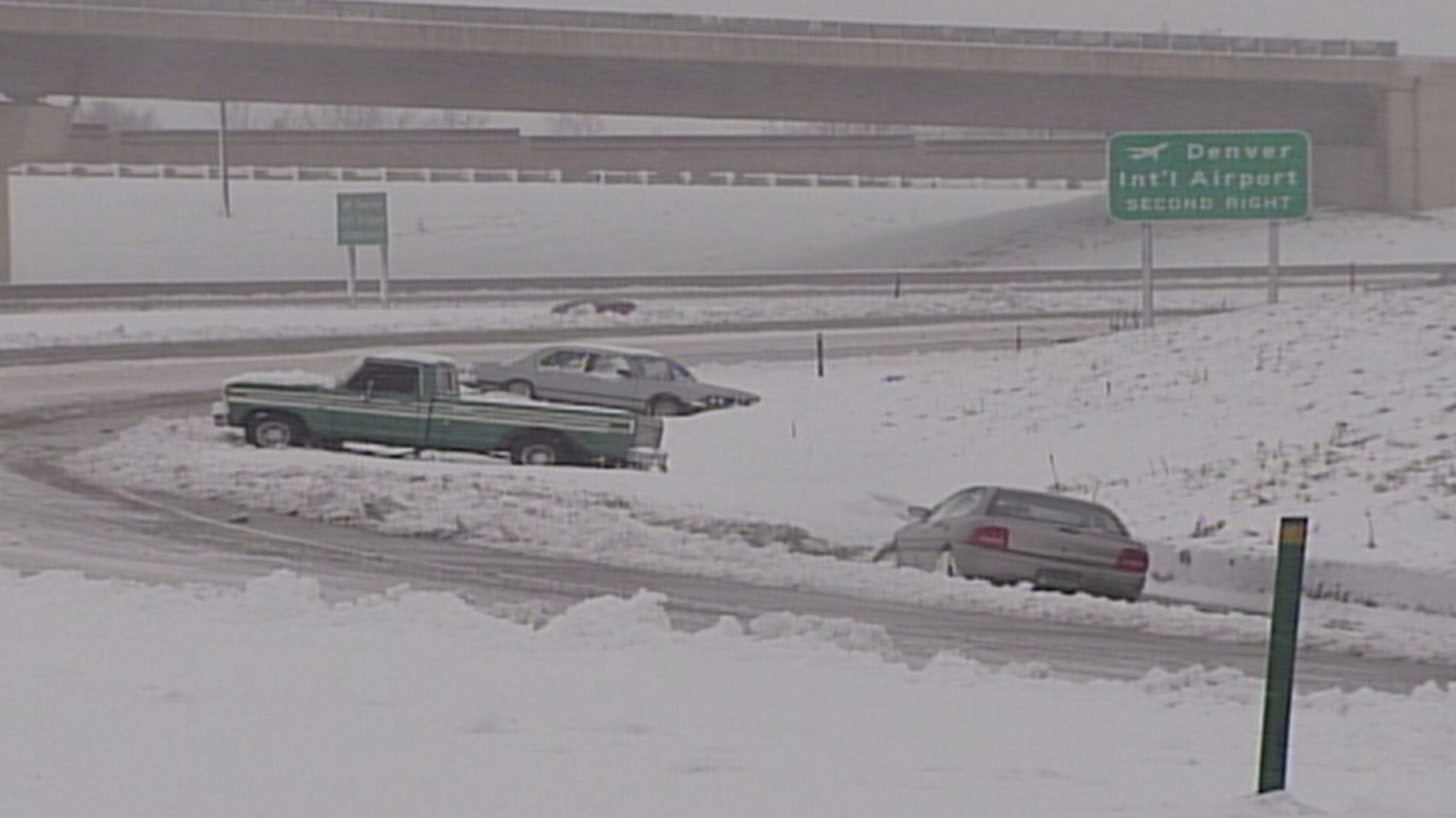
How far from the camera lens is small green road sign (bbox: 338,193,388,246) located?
2176 inches

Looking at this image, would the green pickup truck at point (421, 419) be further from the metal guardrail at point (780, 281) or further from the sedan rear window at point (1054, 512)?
the metal guardrail at point (780, 281)

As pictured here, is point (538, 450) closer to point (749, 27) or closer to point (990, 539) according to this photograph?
point (990, 539)

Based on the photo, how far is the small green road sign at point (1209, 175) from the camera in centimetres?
3634

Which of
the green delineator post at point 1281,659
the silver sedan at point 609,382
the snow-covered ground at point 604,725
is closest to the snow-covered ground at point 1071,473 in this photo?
the silver sedan at point 609,382

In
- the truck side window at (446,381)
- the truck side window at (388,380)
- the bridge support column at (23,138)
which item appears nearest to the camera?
the truck side window at (388,380)

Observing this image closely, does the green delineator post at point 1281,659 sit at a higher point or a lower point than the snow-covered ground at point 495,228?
lower

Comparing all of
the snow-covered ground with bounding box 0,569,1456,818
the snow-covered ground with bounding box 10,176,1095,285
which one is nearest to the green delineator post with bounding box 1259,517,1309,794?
the snow-covered ground with bounding box 0,569,1456,818

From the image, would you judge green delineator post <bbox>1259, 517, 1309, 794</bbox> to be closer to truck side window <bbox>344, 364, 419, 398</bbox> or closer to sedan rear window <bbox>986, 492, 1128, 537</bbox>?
sedan rear window <bbox>986, 492, 1128, 537</bbox>

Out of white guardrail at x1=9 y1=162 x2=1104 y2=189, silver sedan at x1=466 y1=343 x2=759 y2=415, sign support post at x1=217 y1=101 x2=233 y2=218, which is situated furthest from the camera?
Answer: white guardrail at x1=9 y1=162 x2=1104 y2=189

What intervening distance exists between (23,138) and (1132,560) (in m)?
55.3

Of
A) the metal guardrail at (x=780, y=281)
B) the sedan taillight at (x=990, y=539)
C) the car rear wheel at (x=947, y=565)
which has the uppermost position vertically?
the metal guardrail at (x=780, y=281)

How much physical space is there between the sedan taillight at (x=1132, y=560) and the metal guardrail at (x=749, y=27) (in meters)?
50.5

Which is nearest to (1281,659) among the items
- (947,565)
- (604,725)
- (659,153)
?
(604,725)

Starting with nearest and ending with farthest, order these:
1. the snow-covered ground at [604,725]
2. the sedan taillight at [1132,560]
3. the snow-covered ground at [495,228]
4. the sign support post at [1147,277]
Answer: the snow-covered ground at [604,725] → the sedan taillight at [1132,560] → the sign support post at [1147,277] → the snow-covered ground at [495,228]
